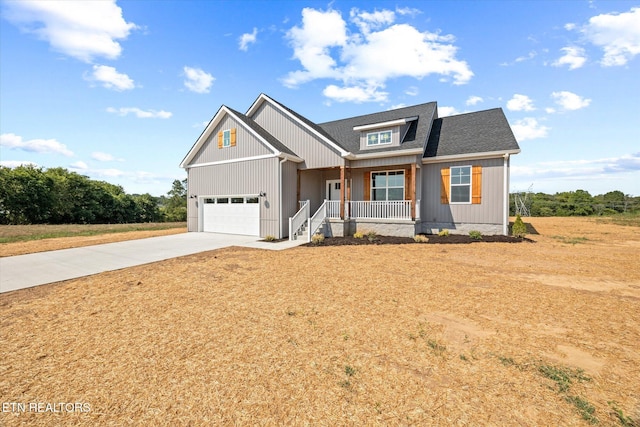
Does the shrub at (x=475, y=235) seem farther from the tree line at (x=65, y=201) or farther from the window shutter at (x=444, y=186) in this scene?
the tree line at (x=65, y=201)

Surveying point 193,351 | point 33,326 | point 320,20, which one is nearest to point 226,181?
point 320,20

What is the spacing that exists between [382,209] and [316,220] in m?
3.34

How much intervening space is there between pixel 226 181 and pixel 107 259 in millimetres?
7400

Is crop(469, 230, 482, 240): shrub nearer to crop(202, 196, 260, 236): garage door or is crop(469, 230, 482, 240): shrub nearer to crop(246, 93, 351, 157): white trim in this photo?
A: crop(246, 93, 351, 157): white trim

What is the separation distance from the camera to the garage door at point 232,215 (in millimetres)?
13797

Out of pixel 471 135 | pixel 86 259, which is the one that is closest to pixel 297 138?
pixel 471 135

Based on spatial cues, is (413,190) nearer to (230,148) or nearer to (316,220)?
(316,220)

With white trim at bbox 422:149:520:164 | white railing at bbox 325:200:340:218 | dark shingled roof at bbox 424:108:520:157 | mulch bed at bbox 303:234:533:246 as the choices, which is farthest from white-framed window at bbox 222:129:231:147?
dark shingled roof at bbox 424:108:520:157

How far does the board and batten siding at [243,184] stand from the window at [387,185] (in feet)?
17.5

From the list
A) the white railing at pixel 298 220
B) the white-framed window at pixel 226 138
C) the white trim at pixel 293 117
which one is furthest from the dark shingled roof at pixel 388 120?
the white-framed window at pixel 226 138

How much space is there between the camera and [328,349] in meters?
3.28

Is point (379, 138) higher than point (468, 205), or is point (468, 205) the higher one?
point (379, 138)

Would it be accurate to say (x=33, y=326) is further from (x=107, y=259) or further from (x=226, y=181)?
(x=226, y=181)

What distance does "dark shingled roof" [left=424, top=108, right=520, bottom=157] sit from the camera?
12.2m
